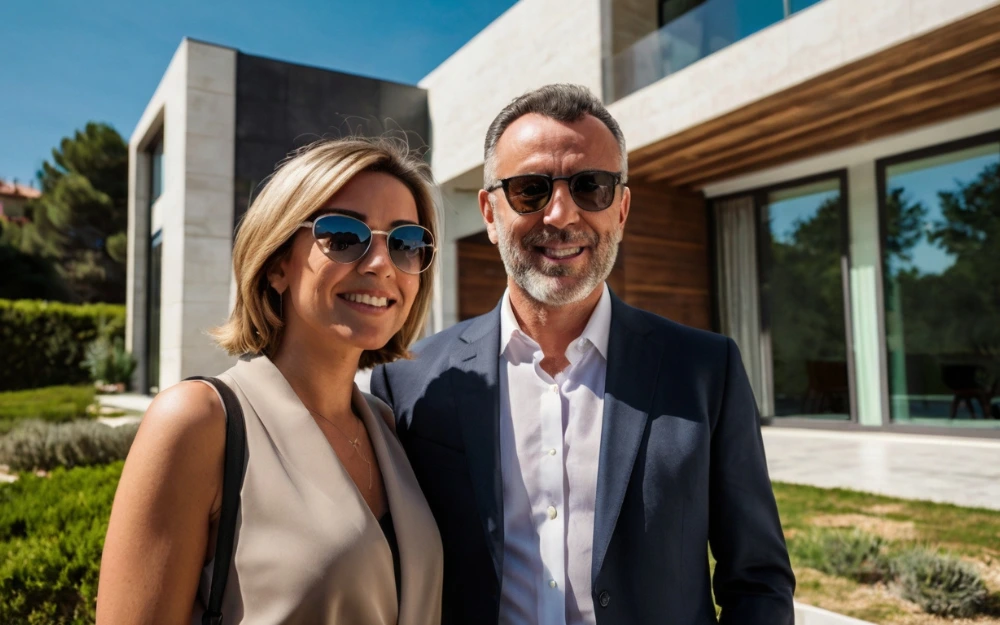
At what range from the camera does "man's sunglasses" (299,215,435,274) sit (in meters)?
1.71

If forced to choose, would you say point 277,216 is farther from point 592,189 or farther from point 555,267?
point 592,189

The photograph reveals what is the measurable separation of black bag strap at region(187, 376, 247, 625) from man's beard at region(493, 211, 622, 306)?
0.89 m

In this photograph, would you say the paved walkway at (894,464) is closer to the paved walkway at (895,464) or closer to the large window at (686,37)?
the paved walkway at (895,464)

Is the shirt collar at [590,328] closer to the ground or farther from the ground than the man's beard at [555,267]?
closer to the ground

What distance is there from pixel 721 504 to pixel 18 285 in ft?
122

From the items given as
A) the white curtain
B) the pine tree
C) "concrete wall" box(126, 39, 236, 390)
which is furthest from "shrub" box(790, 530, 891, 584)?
the pine tree

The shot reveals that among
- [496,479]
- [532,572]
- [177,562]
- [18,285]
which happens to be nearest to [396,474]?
[496,479]

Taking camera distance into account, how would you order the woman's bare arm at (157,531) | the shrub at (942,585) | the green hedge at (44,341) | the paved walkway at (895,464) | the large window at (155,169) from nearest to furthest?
the woman's bare arm at (157,531) → the shrub at (942,585) → the paved walkway at (895,464) → the large window at (155,169) → the green hedge at (44,341)

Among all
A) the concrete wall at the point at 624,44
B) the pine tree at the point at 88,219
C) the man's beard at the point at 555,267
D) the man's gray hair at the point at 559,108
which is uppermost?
the pine tree at the point at 88,219

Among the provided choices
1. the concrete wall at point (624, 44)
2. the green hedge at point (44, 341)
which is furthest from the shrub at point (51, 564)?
the green hedge at point (44, 341)

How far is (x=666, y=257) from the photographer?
35.5ft

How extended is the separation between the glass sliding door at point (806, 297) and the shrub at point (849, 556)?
5840 mm

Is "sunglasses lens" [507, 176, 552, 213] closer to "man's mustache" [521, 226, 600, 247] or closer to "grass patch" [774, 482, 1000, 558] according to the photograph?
"man's mustache" [521, 226, 600, 247]

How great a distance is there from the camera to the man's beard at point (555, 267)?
6.37ft
